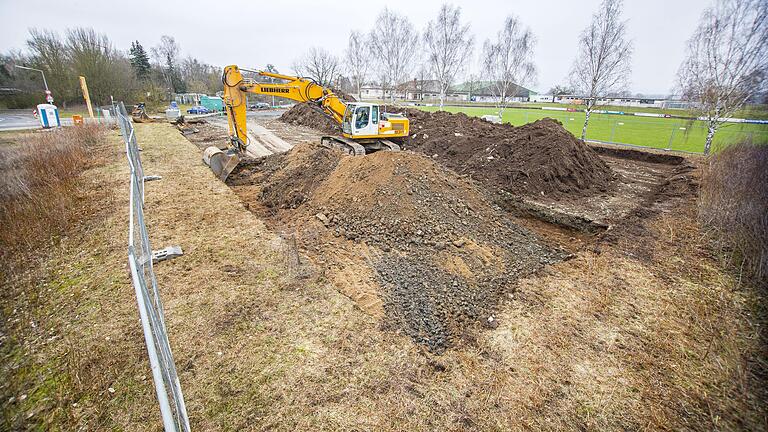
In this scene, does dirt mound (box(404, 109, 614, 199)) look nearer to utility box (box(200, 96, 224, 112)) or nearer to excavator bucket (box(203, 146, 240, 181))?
excavator bucket (box(203, 146, 240, 181))

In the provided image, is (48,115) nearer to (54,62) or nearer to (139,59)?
(54,62)

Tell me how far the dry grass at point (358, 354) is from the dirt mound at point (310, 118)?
791 inches

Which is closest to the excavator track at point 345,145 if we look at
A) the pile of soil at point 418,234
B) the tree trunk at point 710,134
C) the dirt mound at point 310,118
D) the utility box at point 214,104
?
the pile of soil at point 418,234

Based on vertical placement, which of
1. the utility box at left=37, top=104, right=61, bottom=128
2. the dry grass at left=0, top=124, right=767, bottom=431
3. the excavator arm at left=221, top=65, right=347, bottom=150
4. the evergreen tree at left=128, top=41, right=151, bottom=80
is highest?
the evergreen tree at left=128, top=41, right=151, bottom=80

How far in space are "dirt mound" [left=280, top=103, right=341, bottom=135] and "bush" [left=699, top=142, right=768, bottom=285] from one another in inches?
808

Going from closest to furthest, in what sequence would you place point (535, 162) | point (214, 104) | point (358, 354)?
1. point (358, 354)
2. point (535, 162)
3. point (214, 104)

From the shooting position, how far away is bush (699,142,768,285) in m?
5.77

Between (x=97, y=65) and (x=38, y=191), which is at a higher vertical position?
(x=97, y=65)

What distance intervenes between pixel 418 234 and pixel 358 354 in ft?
9.12

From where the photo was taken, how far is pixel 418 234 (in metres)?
6.02

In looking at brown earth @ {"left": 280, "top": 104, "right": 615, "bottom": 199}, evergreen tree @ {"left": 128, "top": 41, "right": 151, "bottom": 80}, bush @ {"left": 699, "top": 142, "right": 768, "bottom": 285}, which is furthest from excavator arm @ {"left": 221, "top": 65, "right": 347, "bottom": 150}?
evergreen tree @ {"left": 128, "top": 41, "right": 151, "bottom": 80}

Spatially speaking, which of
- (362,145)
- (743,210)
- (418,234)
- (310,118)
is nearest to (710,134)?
(743,210)

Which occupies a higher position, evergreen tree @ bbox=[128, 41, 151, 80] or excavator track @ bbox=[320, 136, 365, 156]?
evergreen tree @ bbox=[128, 41, 151, 80]

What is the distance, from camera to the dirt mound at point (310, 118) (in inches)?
972
